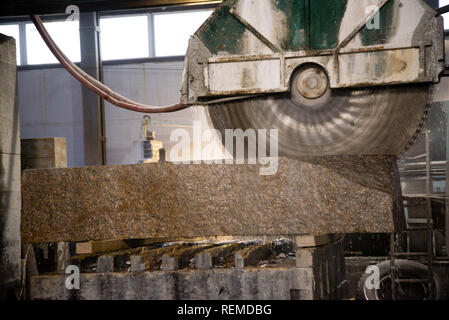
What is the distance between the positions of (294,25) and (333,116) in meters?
0.58

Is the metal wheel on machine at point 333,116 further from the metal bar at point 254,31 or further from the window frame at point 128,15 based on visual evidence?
the window frame at point 128,15

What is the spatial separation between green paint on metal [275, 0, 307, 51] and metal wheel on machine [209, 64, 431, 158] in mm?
145

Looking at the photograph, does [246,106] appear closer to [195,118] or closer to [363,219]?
[195,118]

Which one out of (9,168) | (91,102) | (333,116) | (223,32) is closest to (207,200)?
(333,116)

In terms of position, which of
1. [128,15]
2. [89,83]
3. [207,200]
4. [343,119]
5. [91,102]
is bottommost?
[207,200]

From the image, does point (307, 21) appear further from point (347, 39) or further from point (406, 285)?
point (406, 285)

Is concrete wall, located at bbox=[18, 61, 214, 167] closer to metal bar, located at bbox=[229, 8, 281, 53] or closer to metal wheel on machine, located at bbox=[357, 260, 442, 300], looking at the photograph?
metal wheel on machine, located at bbox=[357, 260, 442, 300]

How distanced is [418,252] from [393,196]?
2746mm

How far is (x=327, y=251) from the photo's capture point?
2920 mm

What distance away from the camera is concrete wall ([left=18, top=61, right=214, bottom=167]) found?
12.8m

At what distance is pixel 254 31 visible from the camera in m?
3.04

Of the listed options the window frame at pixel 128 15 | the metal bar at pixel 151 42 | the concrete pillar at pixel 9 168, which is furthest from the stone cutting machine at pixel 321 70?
the metal bar at pixel 151 42

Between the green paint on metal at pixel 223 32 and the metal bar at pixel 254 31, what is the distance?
0.06 ft
